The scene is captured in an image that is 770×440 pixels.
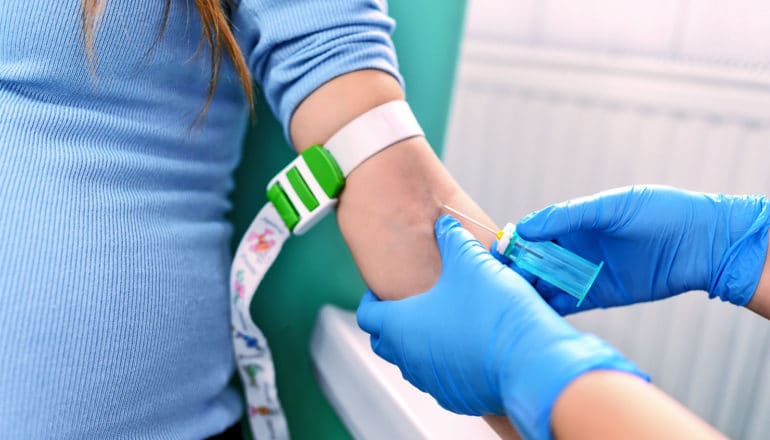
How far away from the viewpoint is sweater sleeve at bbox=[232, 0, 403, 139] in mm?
688

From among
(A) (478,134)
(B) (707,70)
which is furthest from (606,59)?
(A) (478,134)

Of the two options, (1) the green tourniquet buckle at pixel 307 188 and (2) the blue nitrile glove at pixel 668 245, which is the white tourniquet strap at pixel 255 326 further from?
(2) the blue nitrile glove at pixel 668 245

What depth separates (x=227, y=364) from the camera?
757 mm

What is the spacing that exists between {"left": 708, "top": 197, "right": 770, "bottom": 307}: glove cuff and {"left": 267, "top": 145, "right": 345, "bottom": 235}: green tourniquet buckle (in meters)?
0.43

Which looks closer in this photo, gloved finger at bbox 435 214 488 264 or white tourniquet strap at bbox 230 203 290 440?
gloved finger at bbox 435 214 488 264

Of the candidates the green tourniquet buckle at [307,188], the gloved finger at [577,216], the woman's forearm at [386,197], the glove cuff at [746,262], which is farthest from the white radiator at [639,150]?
the green tourniquet buckle at [307,188]

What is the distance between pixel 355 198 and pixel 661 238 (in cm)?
33

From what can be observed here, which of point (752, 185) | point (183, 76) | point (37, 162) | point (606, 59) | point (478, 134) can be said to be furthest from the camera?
point (478, 134)

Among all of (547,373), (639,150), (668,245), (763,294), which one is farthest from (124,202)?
(639,150)

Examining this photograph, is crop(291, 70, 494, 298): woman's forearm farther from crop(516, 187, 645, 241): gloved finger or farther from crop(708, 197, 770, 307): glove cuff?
crop(708, 197, 770, 307): glove cuff

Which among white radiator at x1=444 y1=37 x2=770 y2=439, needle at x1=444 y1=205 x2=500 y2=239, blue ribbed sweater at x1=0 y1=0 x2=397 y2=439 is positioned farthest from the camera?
white radiator at x1=444 y1=37 x2=770 y2=439

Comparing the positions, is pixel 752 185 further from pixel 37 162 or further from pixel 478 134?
pixel 37 162

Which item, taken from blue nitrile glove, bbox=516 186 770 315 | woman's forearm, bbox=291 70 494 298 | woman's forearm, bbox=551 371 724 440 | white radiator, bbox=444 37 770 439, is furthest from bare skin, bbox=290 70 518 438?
white radiator, bbox=444 37 770 439

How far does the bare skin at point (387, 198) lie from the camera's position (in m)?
0.67
